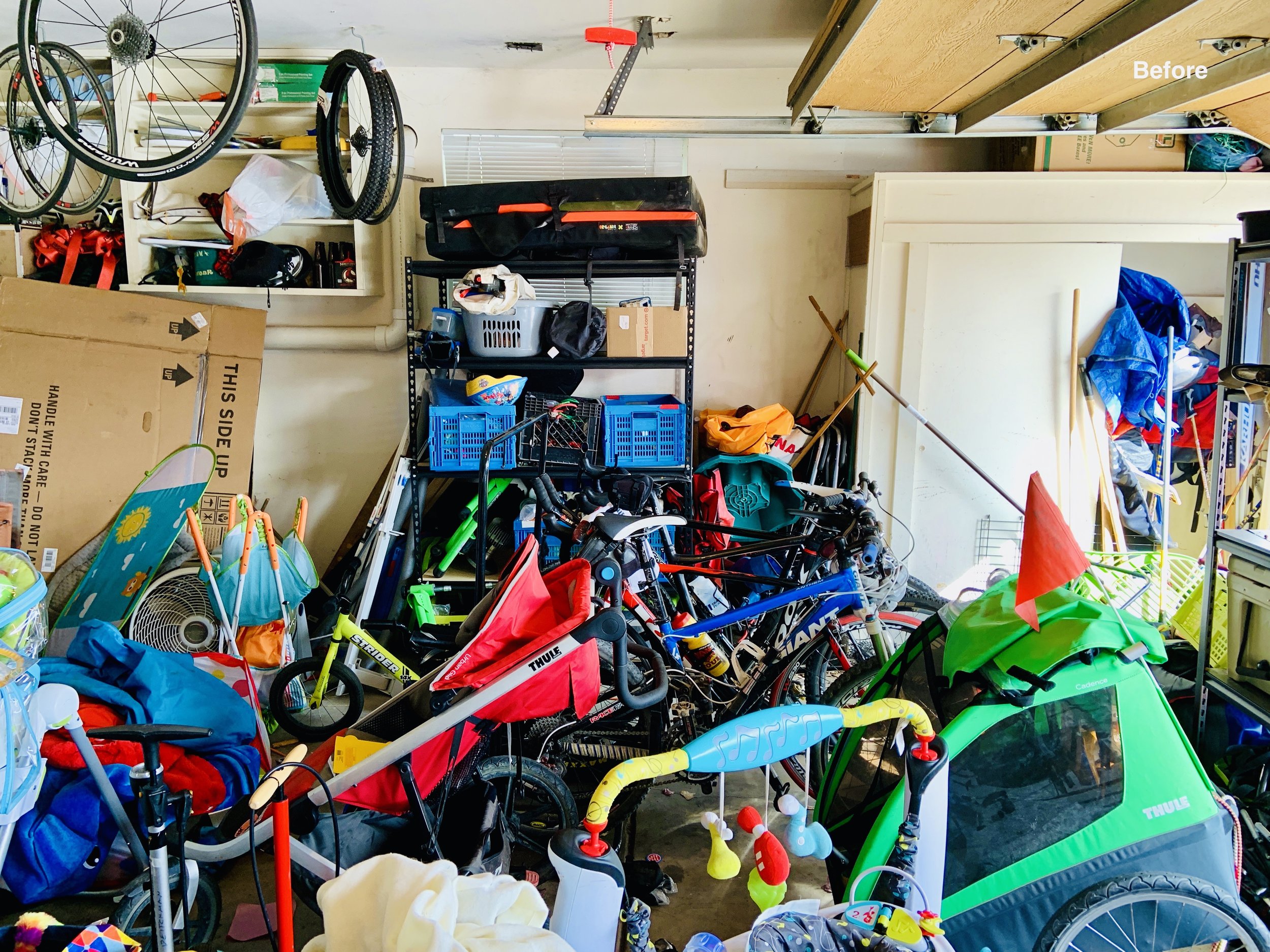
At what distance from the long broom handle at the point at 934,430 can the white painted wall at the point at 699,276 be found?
1.56 ft

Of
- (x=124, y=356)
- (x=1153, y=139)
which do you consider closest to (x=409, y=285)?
(x=124, y=356)

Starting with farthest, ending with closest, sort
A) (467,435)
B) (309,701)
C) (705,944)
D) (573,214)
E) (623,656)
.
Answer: (467,435), (573,214), (309,701), (623,656), (705,944)

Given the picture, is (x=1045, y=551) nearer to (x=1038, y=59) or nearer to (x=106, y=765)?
(x=1038, y=59)

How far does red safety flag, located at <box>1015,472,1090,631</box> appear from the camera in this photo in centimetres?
134

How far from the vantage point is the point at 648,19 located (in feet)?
10.7

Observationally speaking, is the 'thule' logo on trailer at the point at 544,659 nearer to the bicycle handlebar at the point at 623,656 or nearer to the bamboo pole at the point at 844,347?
the bicycle handlebar at the point at 623,656

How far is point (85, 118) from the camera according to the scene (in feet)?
12.6

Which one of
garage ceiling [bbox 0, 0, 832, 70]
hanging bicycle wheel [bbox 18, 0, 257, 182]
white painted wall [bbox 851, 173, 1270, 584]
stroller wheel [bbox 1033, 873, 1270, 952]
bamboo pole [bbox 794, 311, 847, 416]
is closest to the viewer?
stroller wheel [bbox 1033, 873, 1270, 952]

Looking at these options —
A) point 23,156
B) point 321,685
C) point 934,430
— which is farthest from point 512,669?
point 23,156

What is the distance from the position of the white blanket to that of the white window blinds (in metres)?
2.84

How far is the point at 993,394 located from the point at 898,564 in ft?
5.30

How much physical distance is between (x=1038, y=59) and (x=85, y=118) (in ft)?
13.1

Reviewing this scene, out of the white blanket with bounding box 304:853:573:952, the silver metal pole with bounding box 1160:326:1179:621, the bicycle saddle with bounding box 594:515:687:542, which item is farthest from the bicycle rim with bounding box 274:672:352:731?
the silver metal pole with bounding box 1160:326:1179:621

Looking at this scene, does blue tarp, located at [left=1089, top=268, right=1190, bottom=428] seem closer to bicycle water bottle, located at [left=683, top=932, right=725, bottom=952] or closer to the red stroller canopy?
the red stroller canopy
